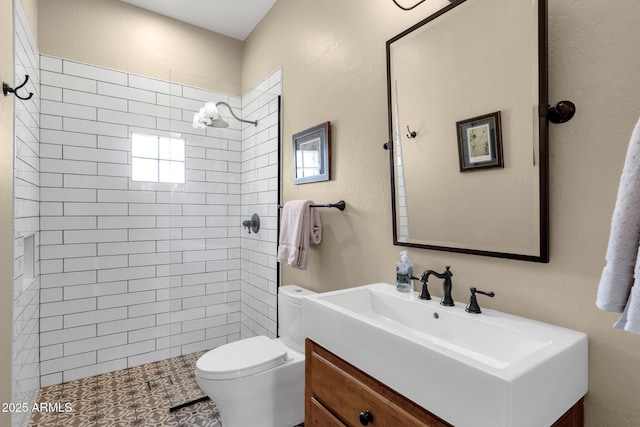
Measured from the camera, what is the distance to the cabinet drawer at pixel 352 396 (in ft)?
2.99

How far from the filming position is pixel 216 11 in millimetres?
2734

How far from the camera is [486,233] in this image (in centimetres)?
120

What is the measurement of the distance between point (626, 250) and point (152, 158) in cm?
279

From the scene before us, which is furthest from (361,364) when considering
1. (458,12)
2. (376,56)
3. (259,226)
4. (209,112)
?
(209,112)

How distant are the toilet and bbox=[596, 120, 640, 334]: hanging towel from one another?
60.5 inches

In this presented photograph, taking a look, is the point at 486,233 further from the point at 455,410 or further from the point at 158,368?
the point at 158,368

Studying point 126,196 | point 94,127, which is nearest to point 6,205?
point 126,196

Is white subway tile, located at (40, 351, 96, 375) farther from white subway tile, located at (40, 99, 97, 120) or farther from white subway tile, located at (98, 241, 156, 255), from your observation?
white subway tile, located at (40, 99, 97, 120)

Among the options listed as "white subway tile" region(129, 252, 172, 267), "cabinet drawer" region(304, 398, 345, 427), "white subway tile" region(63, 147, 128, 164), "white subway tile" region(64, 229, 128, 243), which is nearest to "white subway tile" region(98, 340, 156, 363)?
"white subway tile" region(129, 252, 172, 267)

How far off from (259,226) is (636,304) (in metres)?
2.35

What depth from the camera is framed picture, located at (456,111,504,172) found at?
3.82 ft

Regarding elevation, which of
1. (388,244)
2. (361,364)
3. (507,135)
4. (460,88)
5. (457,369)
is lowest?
(361,364)

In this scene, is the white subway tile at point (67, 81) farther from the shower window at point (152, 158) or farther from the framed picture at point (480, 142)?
the framed picture at point (480, 142)

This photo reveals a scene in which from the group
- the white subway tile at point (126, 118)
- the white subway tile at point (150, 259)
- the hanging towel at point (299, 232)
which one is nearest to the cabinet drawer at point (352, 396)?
the hanging towel at point (299, 232)
